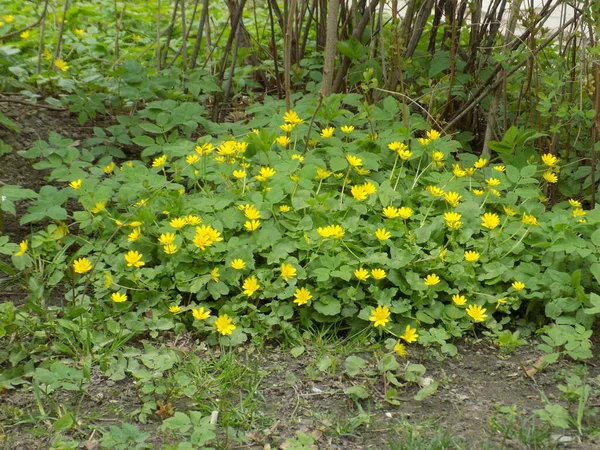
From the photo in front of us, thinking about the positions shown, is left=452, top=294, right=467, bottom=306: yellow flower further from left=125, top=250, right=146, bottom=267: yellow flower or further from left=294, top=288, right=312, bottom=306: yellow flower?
left=125, top=250, right=146, bottom=267: yellow flower

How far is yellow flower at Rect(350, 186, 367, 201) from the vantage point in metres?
3.17

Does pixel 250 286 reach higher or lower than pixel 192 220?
lower

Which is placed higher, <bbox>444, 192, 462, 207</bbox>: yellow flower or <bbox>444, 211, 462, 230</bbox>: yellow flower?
<bbox>444, 192, 462, 207</bbox>: yellow flower

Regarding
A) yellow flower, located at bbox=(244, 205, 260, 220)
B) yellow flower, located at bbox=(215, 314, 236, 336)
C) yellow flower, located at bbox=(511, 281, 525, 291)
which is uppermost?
yellow flower, located at bbox=(244, 205, 260, 220)

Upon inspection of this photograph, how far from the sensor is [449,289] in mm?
2924

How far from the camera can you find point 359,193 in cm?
318

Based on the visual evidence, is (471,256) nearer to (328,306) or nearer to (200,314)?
(328,306)

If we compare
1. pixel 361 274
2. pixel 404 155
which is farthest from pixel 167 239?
pixel 404 155

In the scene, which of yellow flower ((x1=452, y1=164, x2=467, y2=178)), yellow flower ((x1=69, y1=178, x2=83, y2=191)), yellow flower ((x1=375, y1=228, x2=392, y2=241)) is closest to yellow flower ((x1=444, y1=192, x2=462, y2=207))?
yellow flower ((x1=452, y1=164, x2=467, y2=178))

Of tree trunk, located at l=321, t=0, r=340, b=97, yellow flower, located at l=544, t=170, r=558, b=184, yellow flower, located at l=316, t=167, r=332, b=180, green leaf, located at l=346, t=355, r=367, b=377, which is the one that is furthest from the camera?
tree trunk, located at l=321, t=0, r=340, b=97

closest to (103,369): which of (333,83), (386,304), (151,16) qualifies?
(386,304)

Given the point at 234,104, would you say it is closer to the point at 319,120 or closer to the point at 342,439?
the point at 319,120

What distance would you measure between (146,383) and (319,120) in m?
1.69

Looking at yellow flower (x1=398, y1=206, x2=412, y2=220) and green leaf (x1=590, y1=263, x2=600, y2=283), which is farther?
yellow flower (x1=398, y1=206, x2=412, y2=220)
